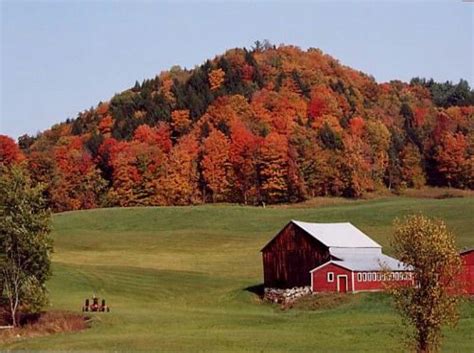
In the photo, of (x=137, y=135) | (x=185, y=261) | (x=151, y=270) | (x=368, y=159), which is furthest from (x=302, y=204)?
(x=151, y=270)

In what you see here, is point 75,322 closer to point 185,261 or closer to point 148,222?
point 185,261

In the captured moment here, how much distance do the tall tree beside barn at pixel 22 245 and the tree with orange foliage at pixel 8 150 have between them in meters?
98.2

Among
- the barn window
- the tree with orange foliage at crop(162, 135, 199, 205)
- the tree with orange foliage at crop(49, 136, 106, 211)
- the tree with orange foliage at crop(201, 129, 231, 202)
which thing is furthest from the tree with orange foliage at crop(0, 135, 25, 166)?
the barn window

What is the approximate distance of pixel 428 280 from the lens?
3078 centimetres

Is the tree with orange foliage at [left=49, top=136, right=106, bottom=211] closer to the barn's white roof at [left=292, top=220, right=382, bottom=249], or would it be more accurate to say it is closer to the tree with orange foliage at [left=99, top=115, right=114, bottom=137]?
the tree with orange foliage at [left=99, top=115, right=114, bottom=137]

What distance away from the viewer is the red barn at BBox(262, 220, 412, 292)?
223ft

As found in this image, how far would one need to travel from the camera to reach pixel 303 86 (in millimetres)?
166750

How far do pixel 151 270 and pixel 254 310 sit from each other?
55.9ft

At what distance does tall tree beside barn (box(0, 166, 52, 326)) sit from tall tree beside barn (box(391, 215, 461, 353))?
89.3 feet

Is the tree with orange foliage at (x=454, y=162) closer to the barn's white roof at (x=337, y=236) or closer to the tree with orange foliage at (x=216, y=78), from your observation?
the tree with orange foliage at (x=216, y=78)

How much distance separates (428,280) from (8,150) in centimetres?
12973

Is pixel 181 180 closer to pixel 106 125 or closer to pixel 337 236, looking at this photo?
pixel 106 125

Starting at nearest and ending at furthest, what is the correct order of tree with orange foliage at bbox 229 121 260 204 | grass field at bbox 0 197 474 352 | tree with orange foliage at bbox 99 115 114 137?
grass field at bbox 0 197 474 352
tree with orange foliage at bbox 229 121 260 204
tree with orange foliage at bbox 99 115 114 137

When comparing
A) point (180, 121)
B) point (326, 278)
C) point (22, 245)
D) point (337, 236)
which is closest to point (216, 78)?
point (180, 121)
